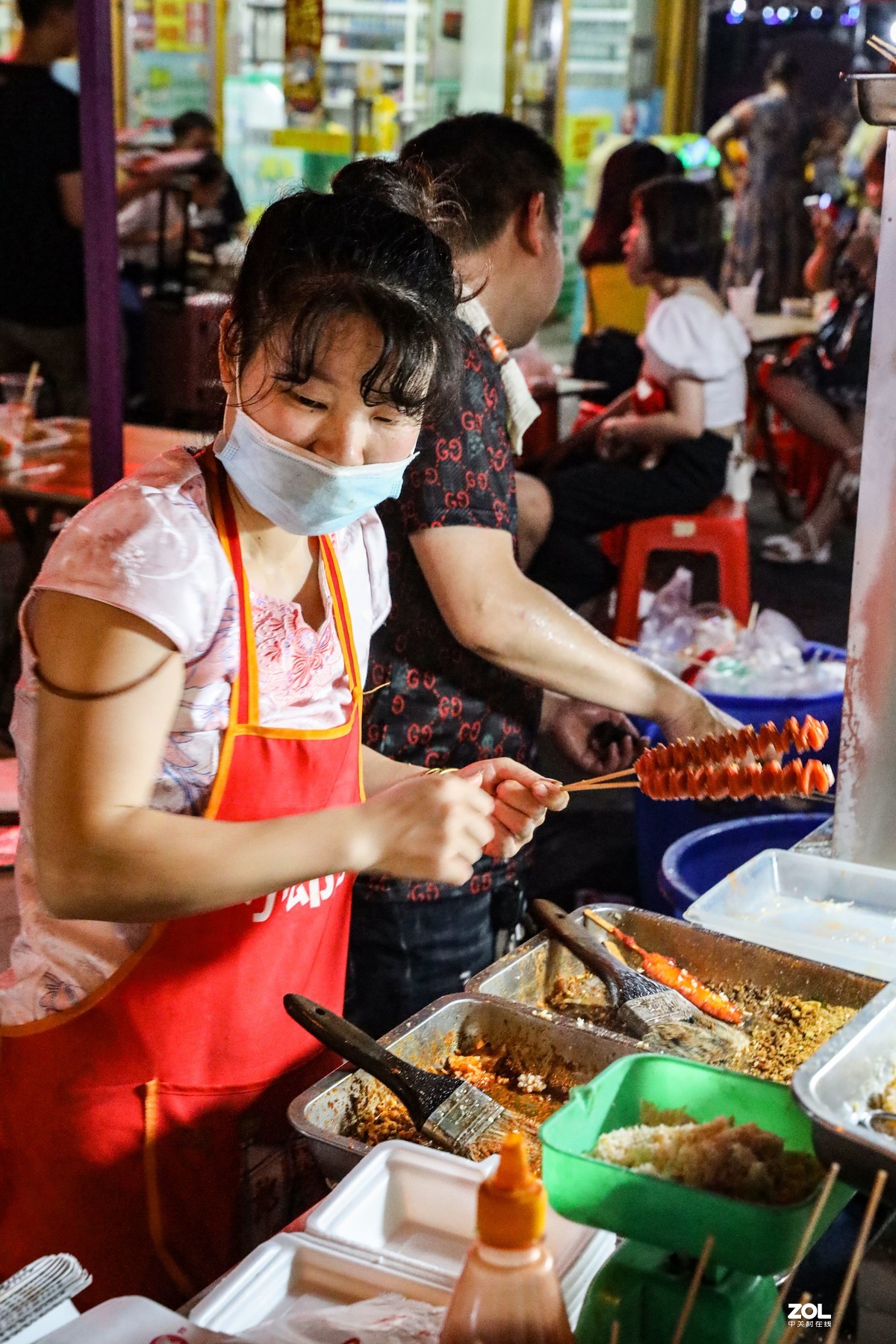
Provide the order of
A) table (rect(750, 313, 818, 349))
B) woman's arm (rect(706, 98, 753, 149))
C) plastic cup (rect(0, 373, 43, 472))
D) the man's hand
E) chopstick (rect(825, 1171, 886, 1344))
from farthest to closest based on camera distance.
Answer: woman's arm (rect(706, 98, 753, 149)), table (rect(750, 313, 818, 349)), plastic cup (rect(0, 373, 43, 472)), the man's hand, chopstick (rect(825, 1171, 886, 1344))

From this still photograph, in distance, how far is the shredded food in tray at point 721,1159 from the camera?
1.21 m

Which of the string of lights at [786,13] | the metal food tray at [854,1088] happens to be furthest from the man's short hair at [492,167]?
the string of lights at [786,13]

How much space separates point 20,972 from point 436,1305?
713 millimetres

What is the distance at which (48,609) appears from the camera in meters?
1.43

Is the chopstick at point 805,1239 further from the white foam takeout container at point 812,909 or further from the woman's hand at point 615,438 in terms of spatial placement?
the woman's hand at point 615,438

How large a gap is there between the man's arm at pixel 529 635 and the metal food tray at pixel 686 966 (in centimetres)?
36

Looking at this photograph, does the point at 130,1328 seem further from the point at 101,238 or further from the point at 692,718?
the point at 101,238

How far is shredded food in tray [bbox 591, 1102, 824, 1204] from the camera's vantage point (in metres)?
1.21

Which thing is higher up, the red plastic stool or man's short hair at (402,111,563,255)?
man's short hair at (402,111,563,255)

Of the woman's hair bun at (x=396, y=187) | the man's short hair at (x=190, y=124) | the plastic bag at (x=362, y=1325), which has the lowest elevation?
the plastic bag at (x=362, y=1325)

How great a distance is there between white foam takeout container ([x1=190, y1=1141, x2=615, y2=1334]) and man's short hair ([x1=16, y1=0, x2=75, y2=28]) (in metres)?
5.57

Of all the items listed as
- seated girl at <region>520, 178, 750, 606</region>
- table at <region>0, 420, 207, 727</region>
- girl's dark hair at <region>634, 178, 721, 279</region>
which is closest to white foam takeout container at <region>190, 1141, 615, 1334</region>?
table at <region>0, 420, 207, 727</region>

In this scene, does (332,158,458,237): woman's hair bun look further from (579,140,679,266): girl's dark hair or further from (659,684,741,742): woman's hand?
(579,140,679,266): girl's dark hair

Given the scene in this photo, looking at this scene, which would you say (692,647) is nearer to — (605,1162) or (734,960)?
(734,960)
